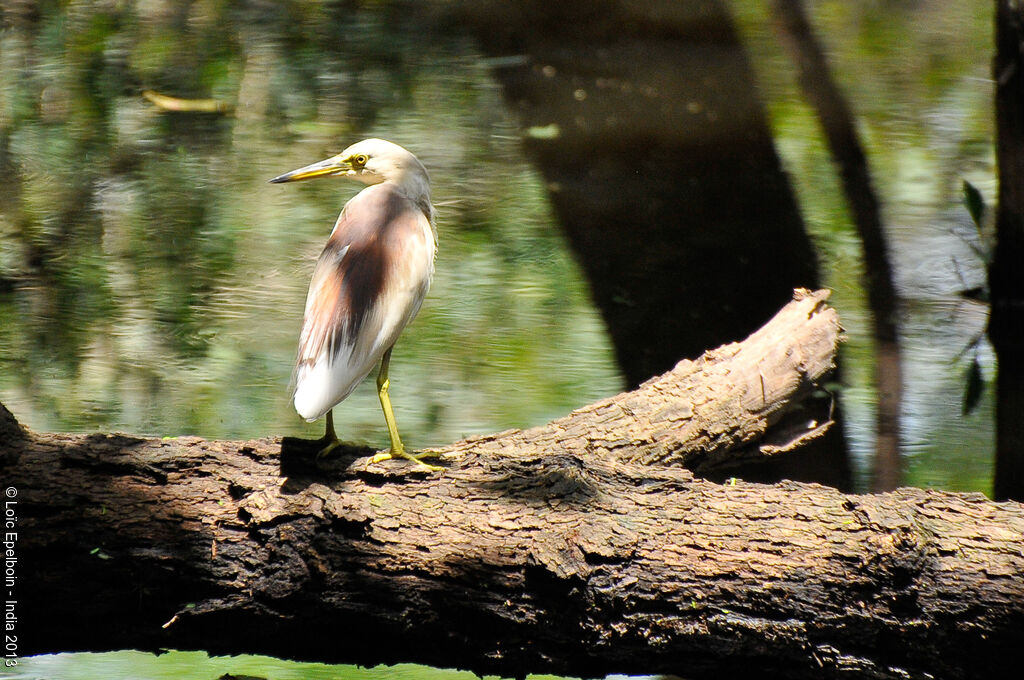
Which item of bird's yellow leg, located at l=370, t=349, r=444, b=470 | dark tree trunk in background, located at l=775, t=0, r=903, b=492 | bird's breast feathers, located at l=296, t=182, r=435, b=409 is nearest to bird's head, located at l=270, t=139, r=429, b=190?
bird's breast feathers, located at l=296, t=182, r=435, b=409

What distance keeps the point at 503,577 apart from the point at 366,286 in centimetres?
78

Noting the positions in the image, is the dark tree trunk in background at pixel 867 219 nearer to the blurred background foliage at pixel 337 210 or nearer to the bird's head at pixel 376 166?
the blurred background foliage at pixel 337 210

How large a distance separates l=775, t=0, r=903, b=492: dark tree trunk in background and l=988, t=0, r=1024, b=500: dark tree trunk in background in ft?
1.29

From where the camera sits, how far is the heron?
6.82 ft

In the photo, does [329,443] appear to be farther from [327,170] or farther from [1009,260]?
[1009,260]

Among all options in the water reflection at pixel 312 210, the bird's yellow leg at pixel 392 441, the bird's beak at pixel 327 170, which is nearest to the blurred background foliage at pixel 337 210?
the water reflection at pixel 312 210

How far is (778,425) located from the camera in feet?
8.82

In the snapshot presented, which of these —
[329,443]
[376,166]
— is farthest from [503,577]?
[376,166]

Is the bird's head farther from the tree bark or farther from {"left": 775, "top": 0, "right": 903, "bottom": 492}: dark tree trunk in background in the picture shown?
{"left": 775, "top": 0, "right": 903, "bottom": 492}: dark tree trunk in background

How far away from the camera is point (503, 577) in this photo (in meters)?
1.82

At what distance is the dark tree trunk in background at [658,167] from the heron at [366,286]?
1467 mm

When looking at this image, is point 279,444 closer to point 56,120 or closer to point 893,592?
point 893,592

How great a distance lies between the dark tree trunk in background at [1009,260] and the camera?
10.2ft

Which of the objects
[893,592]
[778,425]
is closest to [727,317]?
[778,425]
